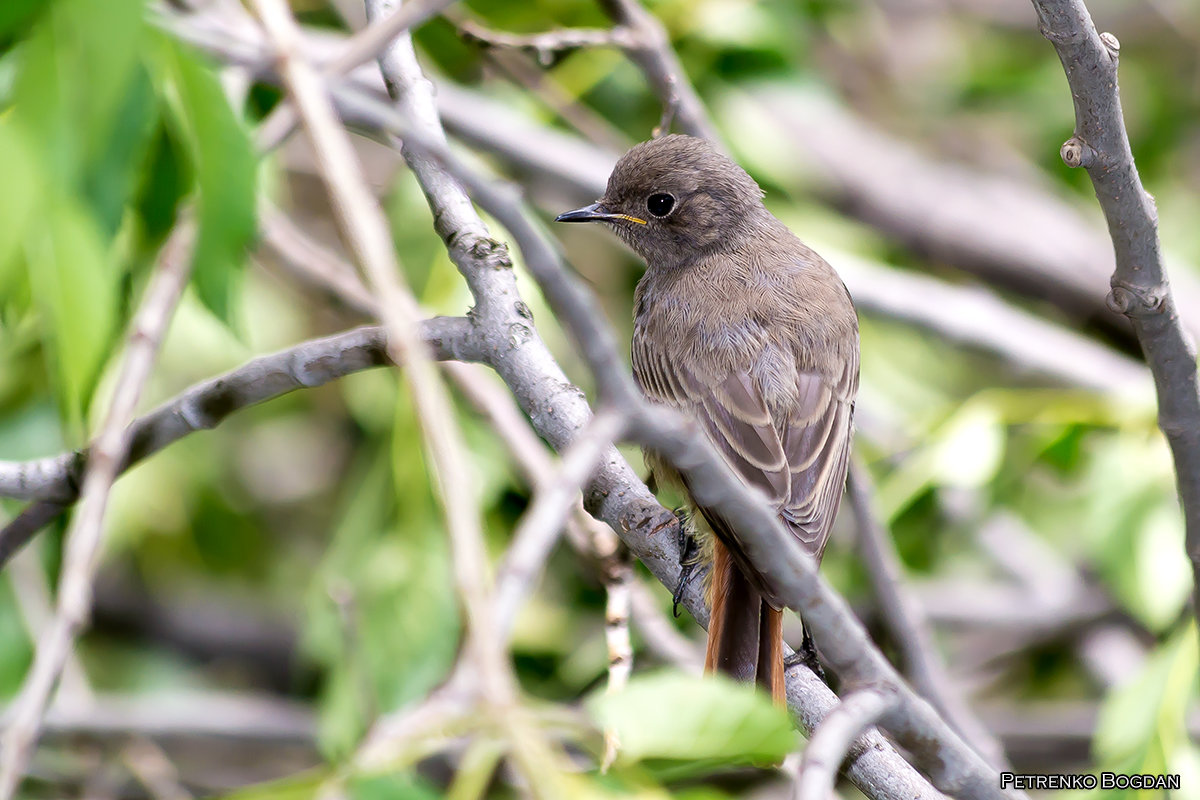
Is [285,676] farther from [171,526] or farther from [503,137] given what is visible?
[503,137]

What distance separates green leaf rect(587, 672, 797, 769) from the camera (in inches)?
55.3

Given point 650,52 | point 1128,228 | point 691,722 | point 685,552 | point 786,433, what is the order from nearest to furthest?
point 691,722 → point 1128,228 → point 685,552 → point 786,433 → point 650,52

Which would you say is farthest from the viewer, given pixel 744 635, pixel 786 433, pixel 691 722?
pixel 786 433

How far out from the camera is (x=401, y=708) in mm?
3809

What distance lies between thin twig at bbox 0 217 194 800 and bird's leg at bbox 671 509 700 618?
130 centimetres

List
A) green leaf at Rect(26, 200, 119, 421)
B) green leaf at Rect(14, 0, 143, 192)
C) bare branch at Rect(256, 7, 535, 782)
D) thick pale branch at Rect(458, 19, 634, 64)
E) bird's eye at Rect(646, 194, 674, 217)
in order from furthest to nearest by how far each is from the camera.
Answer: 1. bird's eye at Rect(646, 194, 674, 217)
2. thick pale branch at Rect(458, 19, 634, 64)
3. green leaf at Rect(26, 200, 119, 421)
4. green leaf at Rect(14, 0, 143, 192)
5. bare branch at Rect(256, 7, 535, 782)

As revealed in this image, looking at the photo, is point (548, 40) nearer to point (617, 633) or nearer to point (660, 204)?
point (660, 204)

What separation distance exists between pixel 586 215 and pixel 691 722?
3.08 metres

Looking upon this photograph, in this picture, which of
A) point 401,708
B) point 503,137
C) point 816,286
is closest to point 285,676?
point 401,708

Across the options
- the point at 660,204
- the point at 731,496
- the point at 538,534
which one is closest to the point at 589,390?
the point at 660,204

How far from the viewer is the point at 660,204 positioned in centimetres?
438

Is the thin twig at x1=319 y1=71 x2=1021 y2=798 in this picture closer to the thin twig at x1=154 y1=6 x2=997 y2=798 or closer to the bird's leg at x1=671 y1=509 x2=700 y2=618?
the thin twig at x1=154 y1=6 x2=997 y2=798

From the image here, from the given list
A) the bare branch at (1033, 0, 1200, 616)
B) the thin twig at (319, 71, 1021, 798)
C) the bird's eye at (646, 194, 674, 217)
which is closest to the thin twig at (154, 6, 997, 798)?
the thin twig at (319, 71, 1021, 798)

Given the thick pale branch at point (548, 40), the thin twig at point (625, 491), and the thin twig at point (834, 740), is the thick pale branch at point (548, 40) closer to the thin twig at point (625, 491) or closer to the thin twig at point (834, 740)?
the thin twig at point (625, 491)
